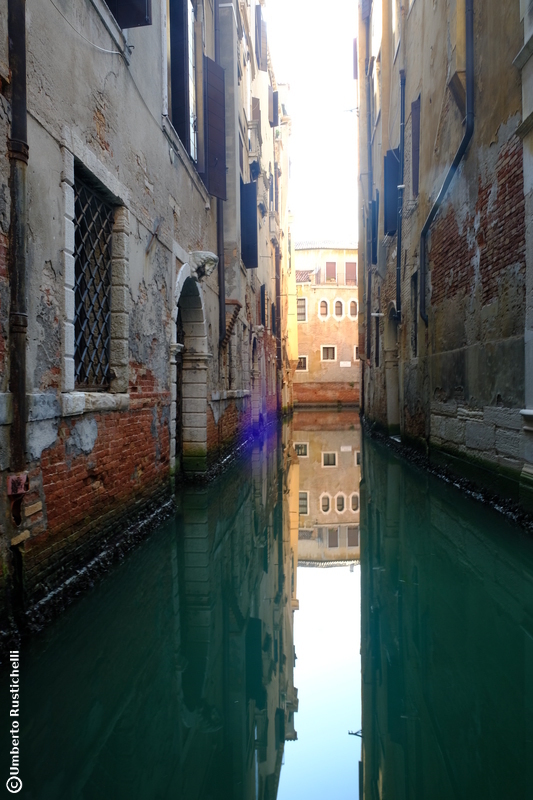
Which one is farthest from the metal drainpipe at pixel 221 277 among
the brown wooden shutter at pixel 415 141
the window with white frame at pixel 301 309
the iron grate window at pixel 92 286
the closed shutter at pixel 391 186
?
the window with white frame at pixel 301 309

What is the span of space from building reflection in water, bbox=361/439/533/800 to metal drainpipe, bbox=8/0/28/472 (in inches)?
73.6

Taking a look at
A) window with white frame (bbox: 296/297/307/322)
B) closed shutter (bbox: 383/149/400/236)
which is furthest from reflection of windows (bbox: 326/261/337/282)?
closed shutter (bbox: 383/149/400/236)

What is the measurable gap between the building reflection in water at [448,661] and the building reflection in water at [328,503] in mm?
198

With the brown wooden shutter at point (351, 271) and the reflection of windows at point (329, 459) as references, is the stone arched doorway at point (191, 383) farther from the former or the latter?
the brown wooden shutter at point (351, 271)

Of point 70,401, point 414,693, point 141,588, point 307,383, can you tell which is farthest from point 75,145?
point 307,383

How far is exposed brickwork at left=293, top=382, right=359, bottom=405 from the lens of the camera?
3334 centimetres

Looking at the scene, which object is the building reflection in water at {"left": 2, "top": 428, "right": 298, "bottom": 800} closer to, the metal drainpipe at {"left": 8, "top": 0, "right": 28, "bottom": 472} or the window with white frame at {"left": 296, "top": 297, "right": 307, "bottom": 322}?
the metal drainpipe at {"left": 8, "top": 0, "right": 28, "bottom": 472}

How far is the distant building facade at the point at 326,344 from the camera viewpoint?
33.4 m

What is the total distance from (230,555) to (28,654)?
1.90 metres

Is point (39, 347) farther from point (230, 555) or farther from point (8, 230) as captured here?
point (230, 555)

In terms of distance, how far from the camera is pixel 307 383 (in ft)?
110

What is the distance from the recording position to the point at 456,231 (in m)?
7.37

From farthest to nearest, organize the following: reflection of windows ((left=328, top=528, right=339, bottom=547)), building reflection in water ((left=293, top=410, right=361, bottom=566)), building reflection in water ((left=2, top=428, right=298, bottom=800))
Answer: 1. reflection of windows ((left=328, top=528, right=339, bottom=547))
2. building reflection in water ((left=293, top=410, right=361, bottom=566))
3. building reflection in water ((left=2, top=428, right=298, bottom=800))
